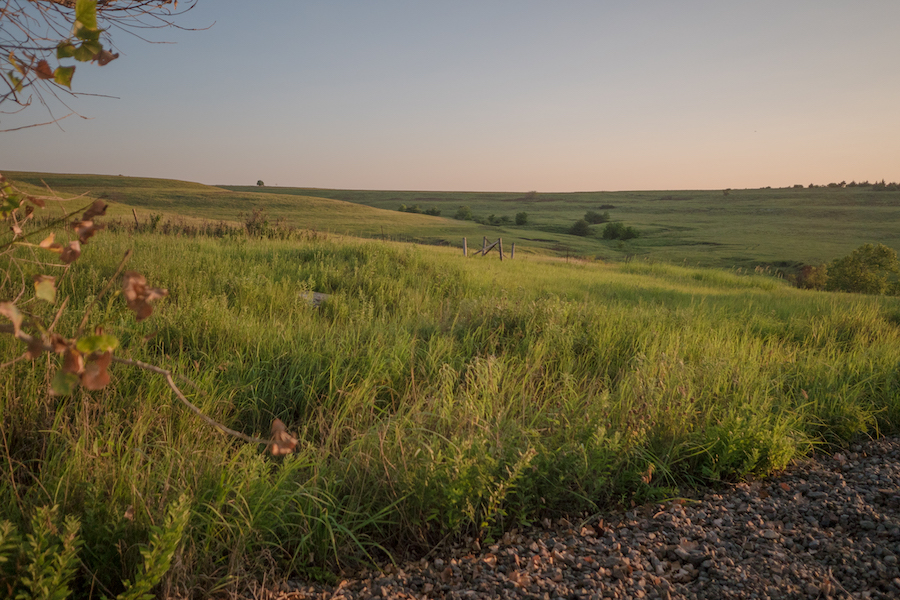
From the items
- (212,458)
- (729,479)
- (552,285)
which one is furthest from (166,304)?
(552,285)

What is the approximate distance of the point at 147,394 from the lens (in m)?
3.43

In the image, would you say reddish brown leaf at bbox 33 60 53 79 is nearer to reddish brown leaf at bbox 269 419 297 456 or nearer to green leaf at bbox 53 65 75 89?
green leaf at bbox 53 65 75 89

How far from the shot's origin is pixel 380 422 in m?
3.62

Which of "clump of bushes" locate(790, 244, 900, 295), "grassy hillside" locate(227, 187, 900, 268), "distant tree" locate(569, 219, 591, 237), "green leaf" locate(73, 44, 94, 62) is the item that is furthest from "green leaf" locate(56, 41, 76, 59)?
"distant tree" locate(569, 219, 591, 237)

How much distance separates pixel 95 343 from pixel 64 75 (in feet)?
2.71

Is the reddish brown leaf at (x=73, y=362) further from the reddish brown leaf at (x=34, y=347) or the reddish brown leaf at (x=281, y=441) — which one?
the reddish brown leaf at (x=281, y=441)

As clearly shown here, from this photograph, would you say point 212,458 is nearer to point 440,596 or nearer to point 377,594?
point 377,594

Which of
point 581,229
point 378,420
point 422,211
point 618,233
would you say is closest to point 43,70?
point 378,420

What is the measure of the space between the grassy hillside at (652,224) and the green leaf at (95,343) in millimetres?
28126

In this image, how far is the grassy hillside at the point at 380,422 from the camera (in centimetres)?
245

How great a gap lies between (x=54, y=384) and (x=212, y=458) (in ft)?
6.08

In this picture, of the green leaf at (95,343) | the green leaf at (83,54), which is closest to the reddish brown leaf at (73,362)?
the green leaf at (95,343)

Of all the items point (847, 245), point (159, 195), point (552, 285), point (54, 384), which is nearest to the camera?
point (54, 384)

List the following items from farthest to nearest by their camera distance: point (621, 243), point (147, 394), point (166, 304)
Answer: point (621, 243) < point (166, 304) < point (147, 394)
